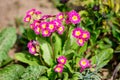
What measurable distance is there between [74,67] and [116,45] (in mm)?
778

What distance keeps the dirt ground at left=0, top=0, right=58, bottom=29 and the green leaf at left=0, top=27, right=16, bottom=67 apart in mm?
742

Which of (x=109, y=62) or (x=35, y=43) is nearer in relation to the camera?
(x=35, y=43)

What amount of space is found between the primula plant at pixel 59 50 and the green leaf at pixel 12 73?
16cm

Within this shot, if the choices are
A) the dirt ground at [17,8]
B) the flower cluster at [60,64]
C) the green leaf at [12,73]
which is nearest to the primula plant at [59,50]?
the flower cluster at [60,64]

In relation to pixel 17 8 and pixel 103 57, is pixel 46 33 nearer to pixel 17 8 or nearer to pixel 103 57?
pixel 103 57

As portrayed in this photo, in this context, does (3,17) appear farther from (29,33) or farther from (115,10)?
(115,10)

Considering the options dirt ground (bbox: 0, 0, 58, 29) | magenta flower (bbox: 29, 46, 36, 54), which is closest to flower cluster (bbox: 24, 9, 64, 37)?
magenta flower (bbox: 29, 46, 36, 54)

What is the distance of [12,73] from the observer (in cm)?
393

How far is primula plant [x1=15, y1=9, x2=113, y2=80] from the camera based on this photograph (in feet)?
11.9

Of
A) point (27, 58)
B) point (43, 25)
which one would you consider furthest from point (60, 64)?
point (27, 58)

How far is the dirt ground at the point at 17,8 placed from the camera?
5188 mm

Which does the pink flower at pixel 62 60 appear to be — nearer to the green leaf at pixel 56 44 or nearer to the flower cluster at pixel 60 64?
the flower cluster at pixel 60 64

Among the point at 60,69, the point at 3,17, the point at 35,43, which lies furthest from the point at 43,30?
the point at 3,17

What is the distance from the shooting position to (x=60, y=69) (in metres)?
3.53
